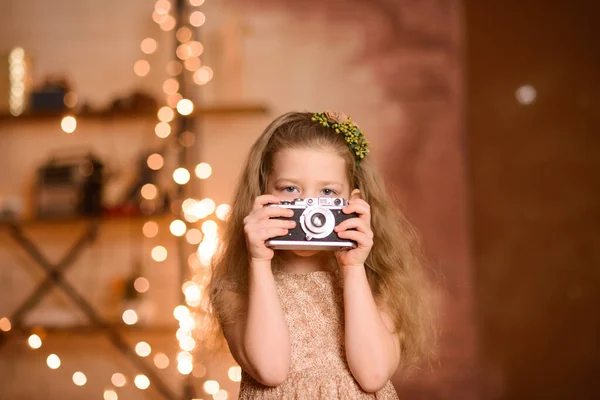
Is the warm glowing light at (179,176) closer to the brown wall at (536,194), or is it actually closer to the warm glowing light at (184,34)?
the warm glowing light at (184,34)

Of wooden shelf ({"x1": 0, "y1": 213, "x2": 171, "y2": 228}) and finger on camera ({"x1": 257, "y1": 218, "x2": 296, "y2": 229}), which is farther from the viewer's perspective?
wooden shelf ({"x1": 0, "y1": 213, "x2": 171, "y2": 228})

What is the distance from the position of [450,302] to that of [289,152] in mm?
1570

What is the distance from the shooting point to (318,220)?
3.95 ft

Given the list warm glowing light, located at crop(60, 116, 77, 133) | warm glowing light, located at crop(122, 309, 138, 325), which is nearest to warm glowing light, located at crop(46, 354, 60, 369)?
warm glowing light, located at crop(122, 309, 138, 325)

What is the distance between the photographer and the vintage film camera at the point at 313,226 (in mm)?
1205

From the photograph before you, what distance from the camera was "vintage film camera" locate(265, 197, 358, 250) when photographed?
3.95 feet

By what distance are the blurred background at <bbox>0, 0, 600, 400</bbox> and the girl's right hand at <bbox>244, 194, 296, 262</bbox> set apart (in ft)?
4.63

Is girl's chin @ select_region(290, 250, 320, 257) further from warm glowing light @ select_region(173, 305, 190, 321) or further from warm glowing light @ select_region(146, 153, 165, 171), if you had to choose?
warm glowing light @ select_region(146, 153, 165, 171)

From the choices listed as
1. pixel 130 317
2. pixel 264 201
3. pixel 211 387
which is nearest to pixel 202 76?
pixel 130 317

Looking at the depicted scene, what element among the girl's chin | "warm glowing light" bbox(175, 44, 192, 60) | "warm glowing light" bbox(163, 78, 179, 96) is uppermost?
"warm glowing light" bbox(175, 44, 192, 60)

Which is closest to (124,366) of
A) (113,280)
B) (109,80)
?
(113,280)

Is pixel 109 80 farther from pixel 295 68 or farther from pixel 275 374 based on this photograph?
pixel 275 374

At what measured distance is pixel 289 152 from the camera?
131 cm

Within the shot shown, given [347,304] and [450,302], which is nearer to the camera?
[347,304]
